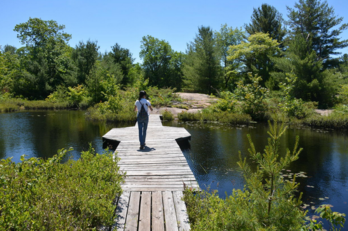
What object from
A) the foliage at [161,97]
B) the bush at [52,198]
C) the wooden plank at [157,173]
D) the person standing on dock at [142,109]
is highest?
the foliage at [161,97]

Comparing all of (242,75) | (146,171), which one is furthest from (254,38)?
(146,171)

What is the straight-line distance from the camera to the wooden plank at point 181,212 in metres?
3.23

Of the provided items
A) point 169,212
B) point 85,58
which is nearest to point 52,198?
point 169,212

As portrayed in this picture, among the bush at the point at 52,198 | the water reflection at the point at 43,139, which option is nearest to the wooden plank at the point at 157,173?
the bush at the point at 52,198

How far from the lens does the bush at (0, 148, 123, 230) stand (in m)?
2.51

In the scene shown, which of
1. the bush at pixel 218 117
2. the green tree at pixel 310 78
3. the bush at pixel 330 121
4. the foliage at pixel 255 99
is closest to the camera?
the bush at pixel 330 121

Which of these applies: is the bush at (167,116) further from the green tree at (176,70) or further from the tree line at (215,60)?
the green tree at (176,70)

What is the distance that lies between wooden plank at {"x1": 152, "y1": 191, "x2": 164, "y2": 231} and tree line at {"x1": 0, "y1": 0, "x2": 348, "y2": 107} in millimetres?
17335

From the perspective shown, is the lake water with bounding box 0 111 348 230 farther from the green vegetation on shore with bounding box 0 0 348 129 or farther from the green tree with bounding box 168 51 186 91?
the green tree with bounding box 168 51 186 91

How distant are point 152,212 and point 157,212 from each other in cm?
7

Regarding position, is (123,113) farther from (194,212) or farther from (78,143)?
(194,212)

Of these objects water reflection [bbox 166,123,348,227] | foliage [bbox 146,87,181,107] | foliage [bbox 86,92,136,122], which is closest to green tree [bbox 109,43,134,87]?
foliage [bbox 146,87,181,107]

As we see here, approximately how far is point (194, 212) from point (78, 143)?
23.3ft

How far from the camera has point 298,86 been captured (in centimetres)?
1923
